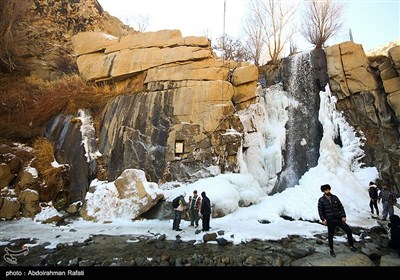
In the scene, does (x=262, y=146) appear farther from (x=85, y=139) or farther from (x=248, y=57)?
(x=248, y=57)

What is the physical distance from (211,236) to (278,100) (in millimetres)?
11129

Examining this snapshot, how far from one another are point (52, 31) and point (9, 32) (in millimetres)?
6027

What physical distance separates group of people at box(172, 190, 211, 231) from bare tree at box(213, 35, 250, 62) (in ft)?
53.7

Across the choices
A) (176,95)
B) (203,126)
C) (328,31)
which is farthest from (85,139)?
(328,31)

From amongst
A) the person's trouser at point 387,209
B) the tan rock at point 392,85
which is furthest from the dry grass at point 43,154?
the tan rock at point 392,85

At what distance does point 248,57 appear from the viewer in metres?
24.0

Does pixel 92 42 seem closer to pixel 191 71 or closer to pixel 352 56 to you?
pixel 191 71

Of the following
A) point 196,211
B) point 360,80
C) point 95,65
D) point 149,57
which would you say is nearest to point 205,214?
point 196,211

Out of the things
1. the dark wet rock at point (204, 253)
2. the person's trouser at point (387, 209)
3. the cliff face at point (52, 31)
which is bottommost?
the dark wet rock at point (204, 253)

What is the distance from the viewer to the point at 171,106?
14062 mm

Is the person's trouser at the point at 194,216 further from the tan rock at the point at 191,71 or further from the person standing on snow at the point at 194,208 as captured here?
the tan rock at the point at 191,71

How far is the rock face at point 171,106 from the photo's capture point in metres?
13.1

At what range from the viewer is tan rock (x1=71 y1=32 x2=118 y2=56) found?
17031mm

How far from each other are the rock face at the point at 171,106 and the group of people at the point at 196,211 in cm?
293
